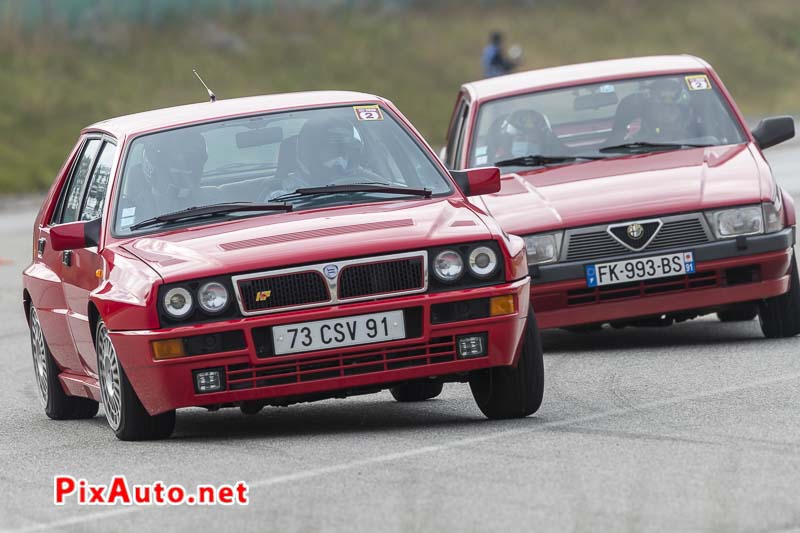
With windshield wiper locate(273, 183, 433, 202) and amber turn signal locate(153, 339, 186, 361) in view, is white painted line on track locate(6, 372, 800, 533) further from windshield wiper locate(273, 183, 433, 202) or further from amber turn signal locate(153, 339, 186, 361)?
windshield wiper locate(273, 183, 433, 202)

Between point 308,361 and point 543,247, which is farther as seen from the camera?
point 543,247

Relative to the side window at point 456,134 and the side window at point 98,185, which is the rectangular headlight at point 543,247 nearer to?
the side window at point 456,134

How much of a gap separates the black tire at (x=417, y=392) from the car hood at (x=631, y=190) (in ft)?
5.37

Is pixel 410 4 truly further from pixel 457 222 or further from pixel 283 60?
pixel 457 222

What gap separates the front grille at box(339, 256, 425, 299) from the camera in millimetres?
7887

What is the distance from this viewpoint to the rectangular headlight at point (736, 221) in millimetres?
10734

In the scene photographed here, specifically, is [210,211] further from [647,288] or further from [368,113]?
[647,288]

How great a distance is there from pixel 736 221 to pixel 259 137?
3101 millimetres

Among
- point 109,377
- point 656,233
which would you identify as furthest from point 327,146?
point 656,233

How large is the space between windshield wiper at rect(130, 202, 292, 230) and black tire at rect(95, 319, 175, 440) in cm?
51

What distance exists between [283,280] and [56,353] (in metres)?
2.30

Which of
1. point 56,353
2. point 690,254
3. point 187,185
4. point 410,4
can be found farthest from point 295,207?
point 410,4

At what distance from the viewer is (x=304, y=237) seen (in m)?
8.05

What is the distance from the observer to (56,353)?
31.9 feet
